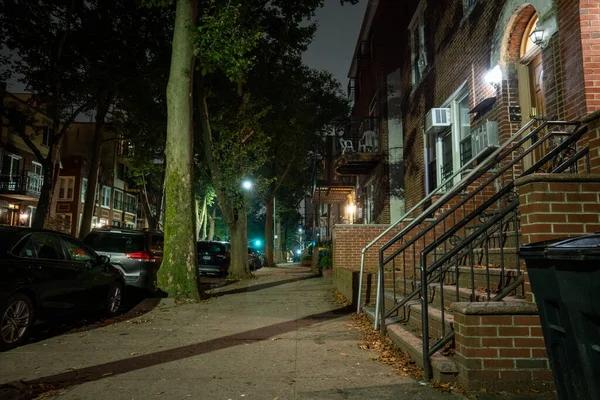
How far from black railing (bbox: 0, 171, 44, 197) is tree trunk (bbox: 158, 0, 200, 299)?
82.3ft

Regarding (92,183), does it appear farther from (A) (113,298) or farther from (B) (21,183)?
(A) (113,298)

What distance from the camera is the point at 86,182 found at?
4091 centimetres

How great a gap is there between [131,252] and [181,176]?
6.73ft

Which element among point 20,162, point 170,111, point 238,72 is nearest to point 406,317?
point 170,111

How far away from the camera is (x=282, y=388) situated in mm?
4195

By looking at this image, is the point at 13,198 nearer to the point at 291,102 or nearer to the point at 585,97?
the point at 291,102

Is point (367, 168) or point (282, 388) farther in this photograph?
point (367, 168)

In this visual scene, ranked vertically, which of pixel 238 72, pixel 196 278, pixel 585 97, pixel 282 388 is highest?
pixel 238 72

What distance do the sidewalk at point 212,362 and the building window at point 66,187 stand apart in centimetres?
3479

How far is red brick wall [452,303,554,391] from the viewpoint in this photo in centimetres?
384

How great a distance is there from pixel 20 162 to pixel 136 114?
17.1 metres

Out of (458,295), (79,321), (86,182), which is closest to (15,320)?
(79,321)

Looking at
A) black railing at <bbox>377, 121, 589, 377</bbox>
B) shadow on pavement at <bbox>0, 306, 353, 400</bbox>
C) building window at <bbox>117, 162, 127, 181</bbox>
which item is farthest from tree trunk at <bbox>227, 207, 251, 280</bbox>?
building window at <bbox>117, 162, 127, 181</bbox>

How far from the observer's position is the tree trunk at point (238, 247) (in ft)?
60.6
